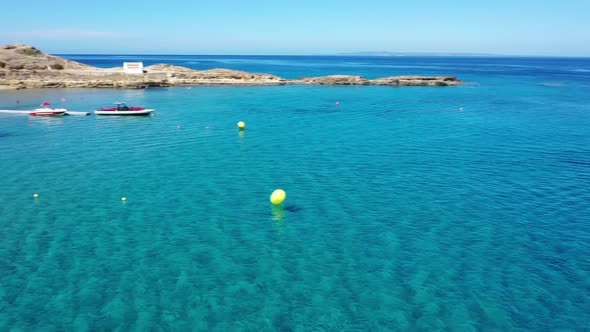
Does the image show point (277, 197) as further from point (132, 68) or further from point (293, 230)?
point (132, 68)

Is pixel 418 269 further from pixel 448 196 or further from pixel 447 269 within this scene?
pixel 448 196

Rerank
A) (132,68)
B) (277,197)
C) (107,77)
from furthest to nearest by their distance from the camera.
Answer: (132,68), (107,77), (277,197)

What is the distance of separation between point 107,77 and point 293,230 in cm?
9323

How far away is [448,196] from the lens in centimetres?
3091

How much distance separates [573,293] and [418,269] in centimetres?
693

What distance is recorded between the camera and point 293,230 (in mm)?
25484

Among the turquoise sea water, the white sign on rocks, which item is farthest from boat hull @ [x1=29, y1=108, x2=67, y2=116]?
the white sign on rocks

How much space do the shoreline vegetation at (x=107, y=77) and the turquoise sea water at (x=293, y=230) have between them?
48.2 metres

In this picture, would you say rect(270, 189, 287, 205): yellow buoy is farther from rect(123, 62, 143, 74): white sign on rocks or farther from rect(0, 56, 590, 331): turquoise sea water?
rect(123, 62, 143, 74): white sign on rocks

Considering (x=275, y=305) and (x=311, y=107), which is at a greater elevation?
(x=311, y=107)

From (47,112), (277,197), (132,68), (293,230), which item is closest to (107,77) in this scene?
(132,68)

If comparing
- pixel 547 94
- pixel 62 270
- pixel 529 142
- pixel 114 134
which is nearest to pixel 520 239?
pixel 62 270

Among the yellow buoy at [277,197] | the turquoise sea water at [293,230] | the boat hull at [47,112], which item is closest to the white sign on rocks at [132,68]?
the boat hull at [47,112]

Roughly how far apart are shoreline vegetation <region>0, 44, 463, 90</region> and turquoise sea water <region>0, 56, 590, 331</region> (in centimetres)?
4821
